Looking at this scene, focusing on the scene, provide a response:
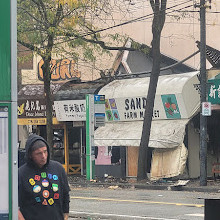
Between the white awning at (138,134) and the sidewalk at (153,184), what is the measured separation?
1553 mm

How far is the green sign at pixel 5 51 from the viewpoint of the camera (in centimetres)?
455

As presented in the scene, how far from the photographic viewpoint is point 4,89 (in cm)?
456

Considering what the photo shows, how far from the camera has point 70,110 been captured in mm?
32375

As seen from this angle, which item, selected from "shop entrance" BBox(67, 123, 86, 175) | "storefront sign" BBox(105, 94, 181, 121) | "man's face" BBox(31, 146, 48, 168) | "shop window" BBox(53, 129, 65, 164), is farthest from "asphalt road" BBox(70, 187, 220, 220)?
"shop window" BBox(53, 129, 65, 164)

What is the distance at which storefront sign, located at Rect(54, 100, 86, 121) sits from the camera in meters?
31.8

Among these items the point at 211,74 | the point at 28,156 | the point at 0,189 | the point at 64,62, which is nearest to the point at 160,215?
the point at 28,156

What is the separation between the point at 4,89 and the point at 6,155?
1.51ft

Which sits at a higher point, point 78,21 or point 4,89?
point 78,21

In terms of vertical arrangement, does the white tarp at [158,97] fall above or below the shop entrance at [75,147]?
above

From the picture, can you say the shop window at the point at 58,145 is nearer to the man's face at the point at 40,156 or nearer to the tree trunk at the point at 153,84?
the tree trunk at the point at 153,84

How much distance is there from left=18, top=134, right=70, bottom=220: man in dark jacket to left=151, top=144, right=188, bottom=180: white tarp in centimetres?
2151

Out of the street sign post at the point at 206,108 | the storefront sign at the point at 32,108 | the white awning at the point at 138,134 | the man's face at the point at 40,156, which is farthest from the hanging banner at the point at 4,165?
the storefront sign at the point at 32,108

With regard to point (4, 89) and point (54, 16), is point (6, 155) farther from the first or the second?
point (54, 16)

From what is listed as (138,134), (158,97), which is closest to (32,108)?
(138,134)
